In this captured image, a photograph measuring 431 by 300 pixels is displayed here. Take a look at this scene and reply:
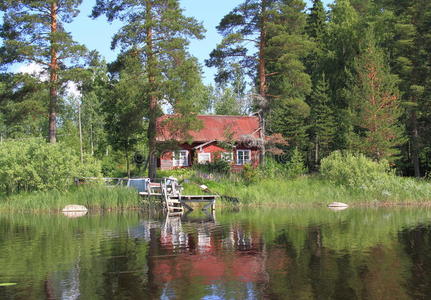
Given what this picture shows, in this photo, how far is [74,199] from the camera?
99.0 feet

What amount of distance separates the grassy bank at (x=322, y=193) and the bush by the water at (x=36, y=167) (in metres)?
7.93

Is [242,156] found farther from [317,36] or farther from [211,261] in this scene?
[211,261]

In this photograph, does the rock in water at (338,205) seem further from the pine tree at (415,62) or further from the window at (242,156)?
the window at (242,156)

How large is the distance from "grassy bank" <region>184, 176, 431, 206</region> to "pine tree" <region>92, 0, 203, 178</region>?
6.09m

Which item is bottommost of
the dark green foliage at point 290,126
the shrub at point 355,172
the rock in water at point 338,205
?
the rock in water at point 338,205

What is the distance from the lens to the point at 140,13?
3412cm

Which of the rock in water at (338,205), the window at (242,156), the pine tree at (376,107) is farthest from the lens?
the window at (242,156)

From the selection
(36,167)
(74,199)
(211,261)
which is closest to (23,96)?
(36,167)

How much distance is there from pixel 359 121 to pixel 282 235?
2058 centimetres

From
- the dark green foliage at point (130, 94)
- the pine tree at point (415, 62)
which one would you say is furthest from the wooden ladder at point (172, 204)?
the pine tree at point (415, 62)

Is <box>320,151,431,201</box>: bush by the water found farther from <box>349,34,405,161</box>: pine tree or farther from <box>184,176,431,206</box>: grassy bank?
<box>349,34,405,161</box>: pine tree

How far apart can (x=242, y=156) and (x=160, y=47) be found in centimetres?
1869

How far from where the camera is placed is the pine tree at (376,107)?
36.9m

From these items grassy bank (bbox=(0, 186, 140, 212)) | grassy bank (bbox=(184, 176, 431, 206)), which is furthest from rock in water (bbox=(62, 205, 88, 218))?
grassy bank (bbox=(184, 176, 431, 206))
